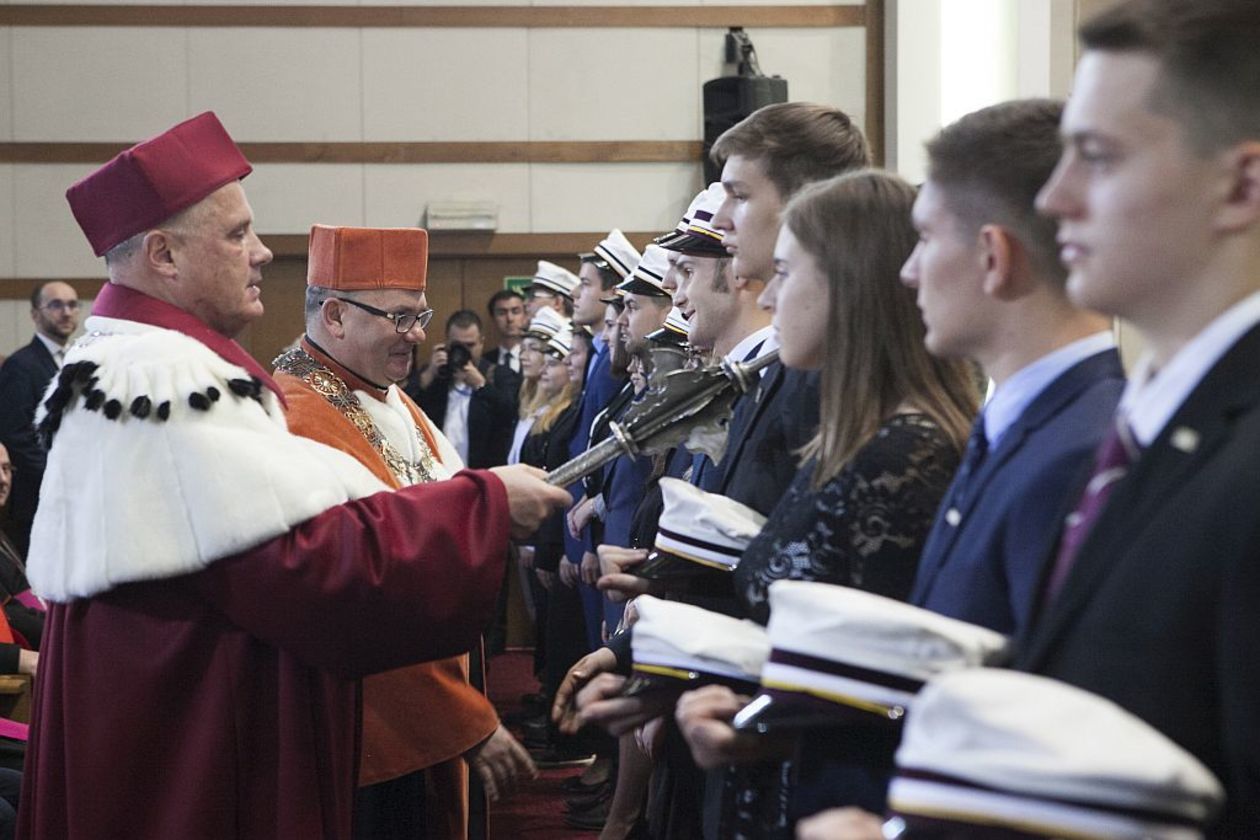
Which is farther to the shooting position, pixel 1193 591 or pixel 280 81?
Result: pixel 280 81

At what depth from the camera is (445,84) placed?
1014 cm

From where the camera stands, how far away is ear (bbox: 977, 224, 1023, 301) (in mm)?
1602

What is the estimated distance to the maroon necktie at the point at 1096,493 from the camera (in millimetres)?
1247

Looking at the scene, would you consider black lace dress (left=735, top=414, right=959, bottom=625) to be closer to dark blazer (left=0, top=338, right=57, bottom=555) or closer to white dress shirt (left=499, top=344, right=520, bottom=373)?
dark blazer (left=0, top=338, right=57, bottom=555)

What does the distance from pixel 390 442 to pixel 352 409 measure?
11 centimetres

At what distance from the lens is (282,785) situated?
2.36 meters

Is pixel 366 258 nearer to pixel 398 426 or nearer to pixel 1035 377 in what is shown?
pixel 398 426

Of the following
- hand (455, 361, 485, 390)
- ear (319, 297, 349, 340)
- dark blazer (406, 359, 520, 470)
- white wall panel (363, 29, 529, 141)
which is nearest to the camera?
ear (319, 297, 349, 340)

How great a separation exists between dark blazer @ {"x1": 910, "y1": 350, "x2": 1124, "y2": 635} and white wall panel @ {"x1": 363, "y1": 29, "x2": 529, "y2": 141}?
29.3 ft

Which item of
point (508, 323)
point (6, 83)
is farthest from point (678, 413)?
point (6, 83)

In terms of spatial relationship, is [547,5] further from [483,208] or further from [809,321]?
[809,321]

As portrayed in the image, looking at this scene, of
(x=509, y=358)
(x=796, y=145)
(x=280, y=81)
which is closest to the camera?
(x=796, y=145)

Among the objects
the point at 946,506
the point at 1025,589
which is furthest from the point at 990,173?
the point at 1025,589

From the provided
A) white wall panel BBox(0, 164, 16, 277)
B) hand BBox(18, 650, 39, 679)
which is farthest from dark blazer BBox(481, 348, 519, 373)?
hand BBox(18, 650, 39, 679)
